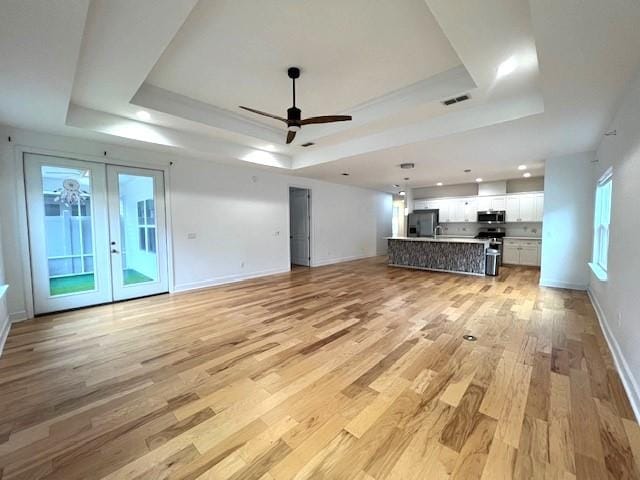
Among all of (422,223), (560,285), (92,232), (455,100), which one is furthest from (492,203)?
(92,232)

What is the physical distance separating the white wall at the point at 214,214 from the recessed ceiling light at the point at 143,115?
0.93m

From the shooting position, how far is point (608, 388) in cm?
219

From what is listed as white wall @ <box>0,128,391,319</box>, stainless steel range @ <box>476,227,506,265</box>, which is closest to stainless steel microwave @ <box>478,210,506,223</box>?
stainless steel range @ <box>476,227,506,265</box>

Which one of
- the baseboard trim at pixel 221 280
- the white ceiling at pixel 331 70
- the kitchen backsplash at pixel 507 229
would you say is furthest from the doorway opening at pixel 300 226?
the kitchen backsplash at pixel 507 229

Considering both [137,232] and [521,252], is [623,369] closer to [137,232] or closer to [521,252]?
[137,232]

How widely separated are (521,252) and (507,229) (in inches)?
37.4

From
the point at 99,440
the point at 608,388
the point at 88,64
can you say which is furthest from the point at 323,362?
the point at 88,64

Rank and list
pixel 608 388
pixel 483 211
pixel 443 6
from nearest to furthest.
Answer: pixel 443 6 → pixel 608 388 → pixel 483 211

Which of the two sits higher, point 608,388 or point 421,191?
point 421,191

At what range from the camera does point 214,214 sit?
5.88 m

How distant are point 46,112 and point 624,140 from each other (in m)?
6.28

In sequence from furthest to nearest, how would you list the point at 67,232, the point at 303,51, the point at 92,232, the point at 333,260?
the point at 333,260 → the point at 92,232 → the point at 67,232 → the point at 303,51

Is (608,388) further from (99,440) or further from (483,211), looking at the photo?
(483,211)

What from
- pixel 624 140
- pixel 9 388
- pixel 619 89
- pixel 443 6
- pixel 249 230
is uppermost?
pixel 443 6
